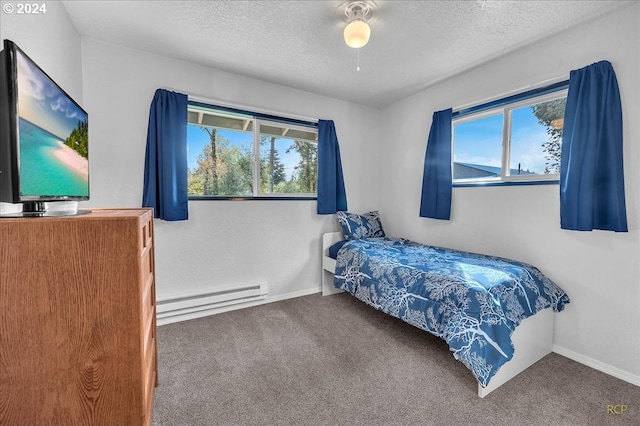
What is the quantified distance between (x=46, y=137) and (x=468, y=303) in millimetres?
2168

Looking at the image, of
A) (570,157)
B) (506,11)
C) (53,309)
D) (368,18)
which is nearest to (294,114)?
(368,18)

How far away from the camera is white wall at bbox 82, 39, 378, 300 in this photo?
91.1 inches

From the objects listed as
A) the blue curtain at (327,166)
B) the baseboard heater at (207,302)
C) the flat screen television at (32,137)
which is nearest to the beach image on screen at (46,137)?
the flat screen television at (32,137)

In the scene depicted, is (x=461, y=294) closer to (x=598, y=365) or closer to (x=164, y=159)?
(x=598, y=365)

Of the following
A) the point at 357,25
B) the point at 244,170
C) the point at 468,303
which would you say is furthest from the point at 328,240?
the point at 357,25

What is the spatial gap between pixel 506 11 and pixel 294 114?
2.05 m

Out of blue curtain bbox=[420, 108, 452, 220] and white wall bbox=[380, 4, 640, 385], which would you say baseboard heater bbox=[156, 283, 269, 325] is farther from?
white wall bbox=[380, 4, 640, 385]

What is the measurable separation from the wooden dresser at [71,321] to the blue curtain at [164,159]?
165cm

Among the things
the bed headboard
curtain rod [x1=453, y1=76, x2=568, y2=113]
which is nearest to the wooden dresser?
the bed headboard

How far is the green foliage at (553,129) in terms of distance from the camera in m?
2.19

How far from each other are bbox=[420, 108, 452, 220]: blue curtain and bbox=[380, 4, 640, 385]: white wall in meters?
0.11

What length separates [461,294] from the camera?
175 cm

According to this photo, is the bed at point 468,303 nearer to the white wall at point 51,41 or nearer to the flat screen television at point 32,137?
the flat screen television at point 32,137

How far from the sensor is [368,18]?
193 cm
